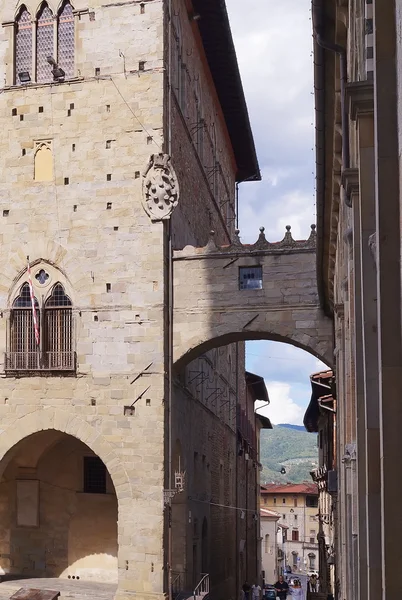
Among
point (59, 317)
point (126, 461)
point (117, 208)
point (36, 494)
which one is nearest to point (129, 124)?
point (117, 208)

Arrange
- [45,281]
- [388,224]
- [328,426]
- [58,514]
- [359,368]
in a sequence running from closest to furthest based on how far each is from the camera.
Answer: [388,224], [359,368], [45,281], [58,514], [328,426]

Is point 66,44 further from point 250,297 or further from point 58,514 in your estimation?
point 58,514

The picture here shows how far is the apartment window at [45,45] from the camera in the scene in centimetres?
2097

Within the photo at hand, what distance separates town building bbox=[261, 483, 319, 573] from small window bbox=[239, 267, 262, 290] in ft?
207

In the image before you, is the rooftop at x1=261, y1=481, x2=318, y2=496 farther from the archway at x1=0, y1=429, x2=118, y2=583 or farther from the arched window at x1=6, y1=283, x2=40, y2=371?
the arched window at x1=6, y1=283, x2=40, y2=371

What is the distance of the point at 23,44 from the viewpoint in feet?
69.7

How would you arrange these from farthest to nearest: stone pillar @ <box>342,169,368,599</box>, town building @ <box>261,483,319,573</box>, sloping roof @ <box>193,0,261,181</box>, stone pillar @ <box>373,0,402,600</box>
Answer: town building @ <box>261,483,319,573</box>, sloping roof @ <box>193,0,261,181</box>, stone pillar @ <box>342,169,368,599</box>, stone pillar @ <box>373,0,402,600</box>

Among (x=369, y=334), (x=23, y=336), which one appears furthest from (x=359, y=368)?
(x=23, y=336)

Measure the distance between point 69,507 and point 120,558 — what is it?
3865 mm

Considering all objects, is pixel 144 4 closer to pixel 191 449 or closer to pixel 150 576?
pixel 191 449

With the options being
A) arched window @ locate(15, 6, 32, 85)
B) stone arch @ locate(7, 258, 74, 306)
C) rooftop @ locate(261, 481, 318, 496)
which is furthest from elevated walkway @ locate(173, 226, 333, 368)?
rooftop @ locate(261, 481, 318, 496)

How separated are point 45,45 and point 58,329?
6876 millimetres

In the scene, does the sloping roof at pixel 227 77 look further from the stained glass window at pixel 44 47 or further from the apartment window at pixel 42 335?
the apartment window at pixel 42 335

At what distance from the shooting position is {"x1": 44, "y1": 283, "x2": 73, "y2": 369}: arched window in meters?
19.9
